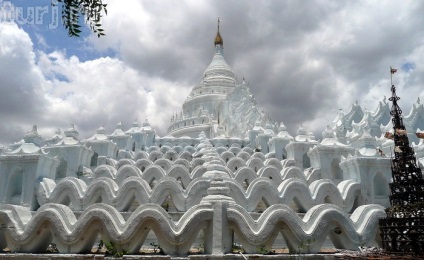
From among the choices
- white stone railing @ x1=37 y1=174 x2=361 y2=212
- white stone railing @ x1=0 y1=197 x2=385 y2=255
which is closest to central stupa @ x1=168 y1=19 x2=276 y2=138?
white stone railing @ x1=37 y1=174 x2=361 y2=212

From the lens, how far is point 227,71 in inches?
1973

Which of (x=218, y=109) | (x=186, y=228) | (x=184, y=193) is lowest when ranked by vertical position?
(x=186, y=228)

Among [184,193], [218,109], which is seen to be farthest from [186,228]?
[218,109]

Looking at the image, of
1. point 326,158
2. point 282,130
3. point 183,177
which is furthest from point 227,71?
point 183,177

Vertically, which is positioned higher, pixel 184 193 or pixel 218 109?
pixel 218 109

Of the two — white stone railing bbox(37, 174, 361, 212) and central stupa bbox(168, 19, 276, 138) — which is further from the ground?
central stupa bbox(168, 19, 276, 138)

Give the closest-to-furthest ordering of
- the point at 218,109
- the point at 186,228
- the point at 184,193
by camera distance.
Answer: the point at 186,228 < the point at 184,193 < the point at 218,109

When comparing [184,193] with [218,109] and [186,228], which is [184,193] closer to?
[186,228]

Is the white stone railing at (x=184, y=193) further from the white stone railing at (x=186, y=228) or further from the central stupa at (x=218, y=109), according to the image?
the central stupa at (x=218, y=109)

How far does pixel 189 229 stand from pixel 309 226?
3.42 metres

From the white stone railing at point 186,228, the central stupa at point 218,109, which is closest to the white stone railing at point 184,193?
the white stone railing at point 186,228

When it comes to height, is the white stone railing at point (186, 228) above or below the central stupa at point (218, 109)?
below

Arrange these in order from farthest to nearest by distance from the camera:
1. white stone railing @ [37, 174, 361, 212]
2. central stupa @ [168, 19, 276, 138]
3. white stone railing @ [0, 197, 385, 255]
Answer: central stupa @ [168, 19, 276, 138] → white stone railing @ [37, 174, 361, 212] → white stone railing @ [0, 197, 385, 255]

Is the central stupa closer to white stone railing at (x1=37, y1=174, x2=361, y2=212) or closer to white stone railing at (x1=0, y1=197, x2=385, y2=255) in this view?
white stone railing at (x1=37, y1=174, x2=361, y2=212)
